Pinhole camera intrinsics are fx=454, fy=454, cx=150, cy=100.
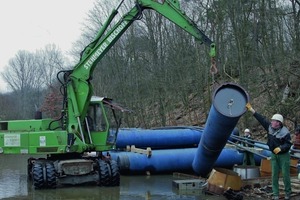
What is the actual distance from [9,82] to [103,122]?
71566 mm

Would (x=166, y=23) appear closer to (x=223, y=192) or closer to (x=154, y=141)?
(x=154, y=141)

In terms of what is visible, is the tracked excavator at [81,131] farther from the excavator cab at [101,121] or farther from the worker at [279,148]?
the worker at [279,148]

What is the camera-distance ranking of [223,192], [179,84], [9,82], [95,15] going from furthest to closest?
1. [9,82]
2. [95,15]
3. [179,84]
4. [223,192]

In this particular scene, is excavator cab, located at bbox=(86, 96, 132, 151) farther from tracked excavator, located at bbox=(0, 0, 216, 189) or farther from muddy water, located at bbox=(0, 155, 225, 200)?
muddy water, located at bbox=(0, 155, 225, 200)

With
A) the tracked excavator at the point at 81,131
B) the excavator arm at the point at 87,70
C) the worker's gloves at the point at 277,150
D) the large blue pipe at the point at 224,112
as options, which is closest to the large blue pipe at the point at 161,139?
the tracked excavator at the point at 81,131

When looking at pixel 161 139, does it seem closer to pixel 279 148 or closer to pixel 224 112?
pixel 224 112

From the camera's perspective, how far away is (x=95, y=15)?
43219 mm

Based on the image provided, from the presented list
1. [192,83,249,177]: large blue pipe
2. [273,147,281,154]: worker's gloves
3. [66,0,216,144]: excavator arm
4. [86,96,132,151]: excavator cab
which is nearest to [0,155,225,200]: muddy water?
[86,96,132,151]: excavator cab

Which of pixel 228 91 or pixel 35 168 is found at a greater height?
pixel 228 91

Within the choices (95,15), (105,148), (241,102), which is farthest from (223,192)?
(95,15)

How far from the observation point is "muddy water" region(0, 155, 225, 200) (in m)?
11.4

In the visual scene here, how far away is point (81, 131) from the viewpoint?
1315 cm

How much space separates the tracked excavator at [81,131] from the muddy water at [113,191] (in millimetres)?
308

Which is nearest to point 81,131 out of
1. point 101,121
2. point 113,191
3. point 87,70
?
point 101,121
